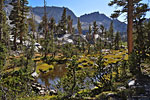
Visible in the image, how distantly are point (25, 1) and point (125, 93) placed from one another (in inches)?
1833

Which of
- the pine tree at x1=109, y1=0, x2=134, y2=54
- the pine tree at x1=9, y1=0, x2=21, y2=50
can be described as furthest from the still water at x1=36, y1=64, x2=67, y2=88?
the pine tree at x1=9, y1=0, x2=21, y2=50

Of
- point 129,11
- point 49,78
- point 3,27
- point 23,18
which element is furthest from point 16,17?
point 129,11

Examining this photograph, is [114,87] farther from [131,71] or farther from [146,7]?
[146,7]

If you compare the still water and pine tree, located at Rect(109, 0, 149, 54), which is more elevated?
pine tree, located at Rect(109, 0, 149, 54)

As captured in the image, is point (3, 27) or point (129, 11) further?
point (3, 27)

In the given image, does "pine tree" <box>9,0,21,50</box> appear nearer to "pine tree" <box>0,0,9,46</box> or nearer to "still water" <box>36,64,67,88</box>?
"pine tree" <box>0,0,9,46</box>

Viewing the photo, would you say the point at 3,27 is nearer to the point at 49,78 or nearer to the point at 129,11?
the point at 49,78

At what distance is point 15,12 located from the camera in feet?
139

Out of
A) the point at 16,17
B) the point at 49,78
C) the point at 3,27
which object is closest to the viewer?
the point at 49,78

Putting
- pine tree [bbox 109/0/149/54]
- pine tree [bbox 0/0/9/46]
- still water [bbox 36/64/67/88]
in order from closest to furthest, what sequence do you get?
pine tree [bbox 109/0/149/54], still water [bbox 36/64/67/88], pine tree [bbox 0/0/9/46]

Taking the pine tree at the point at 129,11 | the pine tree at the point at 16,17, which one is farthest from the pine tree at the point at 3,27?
the pine tree at the point at 129,11

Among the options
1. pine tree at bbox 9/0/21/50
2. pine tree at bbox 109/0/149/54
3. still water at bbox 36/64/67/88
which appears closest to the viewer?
pine tree at bbox 109/0/149/54

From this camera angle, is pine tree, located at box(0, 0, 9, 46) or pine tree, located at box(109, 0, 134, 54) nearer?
pine tree, located at box(109, 0, 134, 54)

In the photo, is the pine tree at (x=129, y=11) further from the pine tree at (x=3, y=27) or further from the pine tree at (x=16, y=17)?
the pine tree at (x=16, y=17)
